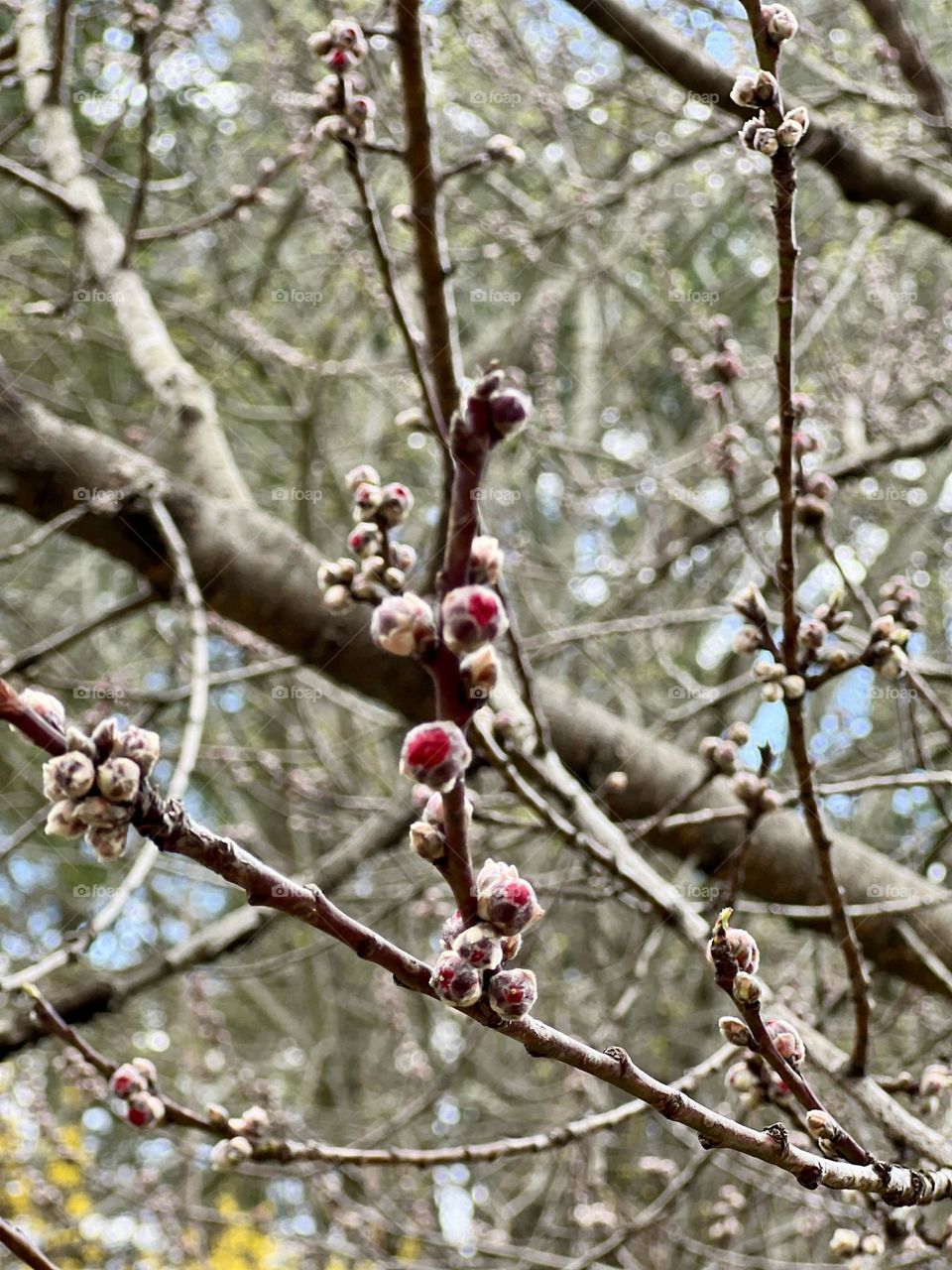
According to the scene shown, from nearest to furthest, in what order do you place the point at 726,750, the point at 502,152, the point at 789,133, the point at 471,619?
the point at 471,619 → the point at 789,133 → the point at 726,750 → the point at 502,152

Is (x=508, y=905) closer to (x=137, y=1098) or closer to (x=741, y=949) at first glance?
(x=741, y=949)

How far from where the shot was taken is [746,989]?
100 cm

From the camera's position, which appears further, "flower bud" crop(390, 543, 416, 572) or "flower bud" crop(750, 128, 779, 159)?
"flower bud" crop(750, 128, 779, 159)

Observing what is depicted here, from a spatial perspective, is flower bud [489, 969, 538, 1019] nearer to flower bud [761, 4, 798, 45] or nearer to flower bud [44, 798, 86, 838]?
flower bud [44, 798, 86, 838]

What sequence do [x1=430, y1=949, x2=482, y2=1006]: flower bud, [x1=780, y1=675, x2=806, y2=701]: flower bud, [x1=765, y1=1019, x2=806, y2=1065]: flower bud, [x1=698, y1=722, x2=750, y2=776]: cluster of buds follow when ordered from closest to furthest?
1. [x1=430, y1=949, x2=482, y2=1006]: flower bud
2. [x1=765, y1=1019, x2=806, y2=1065]: flower bud
3. [x1=780, y1=675, x2=806, y2=701]: flower bud
4. [x1=698, y1=722, x2=750, y2=776]: cluster of buds

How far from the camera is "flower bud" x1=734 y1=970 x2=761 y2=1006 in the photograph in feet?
3.27

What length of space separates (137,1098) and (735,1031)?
0.80 meters

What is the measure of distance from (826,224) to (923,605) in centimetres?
225

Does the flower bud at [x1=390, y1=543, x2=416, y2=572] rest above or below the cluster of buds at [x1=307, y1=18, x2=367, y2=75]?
below

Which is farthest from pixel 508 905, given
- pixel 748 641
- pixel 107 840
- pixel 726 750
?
pixel 726 750

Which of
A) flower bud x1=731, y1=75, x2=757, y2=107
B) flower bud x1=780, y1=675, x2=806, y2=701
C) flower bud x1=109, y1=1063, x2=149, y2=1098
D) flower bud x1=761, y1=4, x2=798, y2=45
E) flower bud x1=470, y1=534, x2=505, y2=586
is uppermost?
flower bud x1=761, y1=4, x2=798, y2=45

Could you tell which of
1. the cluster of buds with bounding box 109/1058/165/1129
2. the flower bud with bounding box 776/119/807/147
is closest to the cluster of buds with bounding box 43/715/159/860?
the cluster of buds with bounding box 109/1058/165/1129

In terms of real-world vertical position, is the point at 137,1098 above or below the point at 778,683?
below

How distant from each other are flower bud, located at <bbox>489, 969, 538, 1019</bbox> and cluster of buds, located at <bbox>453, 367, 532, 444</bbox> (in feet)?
1.22
